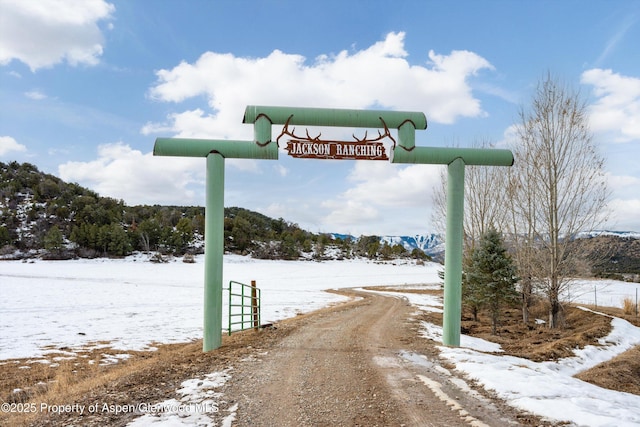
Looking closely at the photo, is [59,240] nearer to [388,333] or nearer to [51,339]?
[51,339]

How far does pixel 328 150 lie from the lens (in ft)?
28.6

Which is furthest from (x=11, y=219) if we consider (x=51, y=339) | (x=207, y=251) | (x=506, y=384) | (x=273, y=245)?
(x=506, y=384)

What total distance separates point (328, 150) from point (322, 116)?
0.75 meters

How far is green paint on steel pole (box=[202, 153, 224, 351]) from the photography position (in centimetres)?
867

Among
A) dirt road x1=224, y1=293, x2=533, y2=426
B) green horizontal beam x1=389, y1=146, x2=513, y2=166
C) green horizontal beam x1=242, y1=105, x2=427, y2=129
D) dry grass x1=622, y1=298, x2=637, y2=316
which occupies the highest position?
green horizontal beam x1=242, y1=105, x2=427, y2=129

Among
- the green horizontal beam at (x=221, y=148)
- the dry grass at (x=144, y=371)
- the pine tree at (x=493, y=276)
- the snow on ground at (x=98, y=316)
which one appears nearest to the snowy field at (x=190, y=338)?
the snow on ground at (x=98, y=316)

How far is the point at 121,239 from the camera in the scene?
212 ft

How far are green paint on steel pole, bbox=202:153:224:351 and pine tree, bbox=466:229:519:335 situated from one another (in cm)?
1111

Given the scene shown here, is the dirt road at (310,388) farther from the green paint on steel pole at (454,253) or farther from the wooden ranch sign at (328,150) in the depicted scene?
the wooden ranch sign at (328,150)

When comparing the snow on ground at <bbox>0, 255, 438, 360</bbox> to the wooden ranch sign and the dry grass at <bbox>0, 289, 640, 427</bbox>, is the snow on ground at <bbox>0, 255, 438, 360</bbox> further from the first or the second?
the wooden ranch sign

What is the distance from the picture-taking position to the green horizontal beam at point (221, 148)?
8.59 meters

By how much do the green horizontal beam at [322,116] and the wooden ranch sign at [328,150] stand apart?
419mm

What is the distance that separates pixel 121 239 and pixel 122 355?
197 feet

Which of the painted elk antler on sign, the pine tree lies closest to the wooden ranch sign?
the painted elk antler on sign
